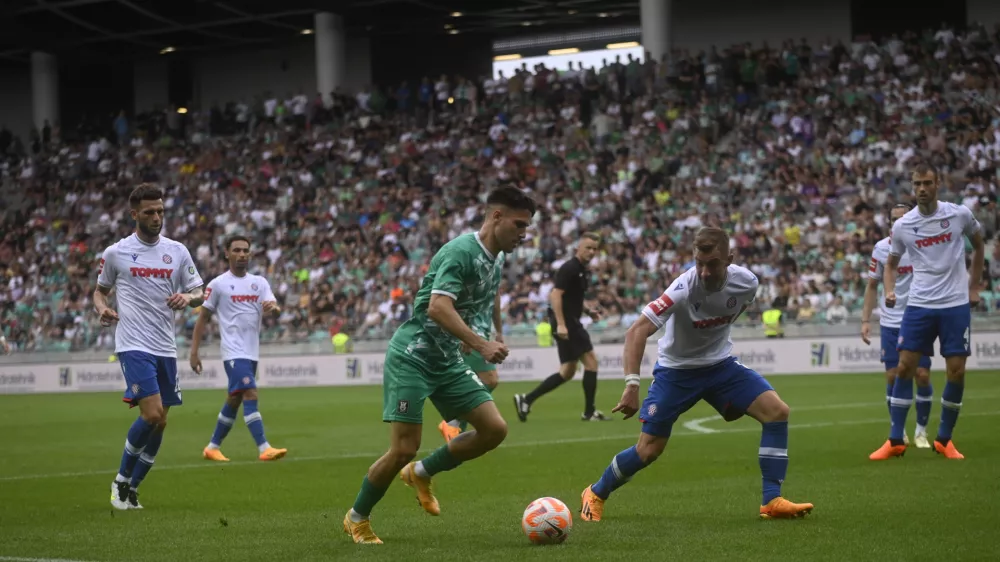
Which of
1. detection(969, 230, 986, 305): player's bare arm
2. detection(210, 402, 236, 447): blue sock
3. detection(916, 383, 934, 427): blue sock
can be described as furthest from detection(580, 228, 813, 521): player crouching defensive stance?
detection(210, 402, 236, 447): blue sock

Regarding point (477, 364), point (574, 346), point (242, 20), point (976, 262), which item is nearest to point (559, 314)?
point (574, 346)

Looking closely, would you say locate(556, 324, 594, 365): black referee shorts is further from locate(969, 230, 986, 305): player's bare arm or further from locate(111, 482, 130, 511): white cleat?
locate(111, 482, 130, 511): white cleat

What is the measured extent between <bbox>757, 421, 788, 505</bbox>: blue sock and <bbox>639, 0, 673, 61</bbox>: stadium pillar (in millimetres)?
30989

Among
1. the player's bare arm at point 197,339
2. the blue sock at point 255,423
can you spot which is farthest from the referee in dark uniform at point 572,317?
the player's bare arm at point 197,339

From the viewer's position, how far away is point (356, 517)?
776cm

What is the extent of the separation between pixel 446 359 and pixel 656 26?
105 ft

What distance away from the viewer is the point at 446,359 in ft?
25.5

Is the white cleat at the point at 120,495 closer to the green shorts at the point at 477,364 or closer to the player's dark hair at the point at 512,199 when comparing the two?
the player's dark hair at the point at 512,199

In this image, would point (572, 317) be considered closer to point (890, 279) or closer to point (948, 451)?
point (890, 279)

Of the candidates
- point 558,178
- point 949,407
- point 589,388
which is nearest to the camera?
point 949,407

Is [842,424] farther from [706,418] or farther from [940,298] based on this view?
[940,298]

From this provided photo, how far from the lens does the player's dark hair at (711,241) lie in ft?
25.9

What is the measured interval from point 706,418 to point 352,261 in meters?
19.0

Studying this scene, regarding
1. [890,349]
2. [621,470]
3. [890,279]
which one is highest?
[890,279]
